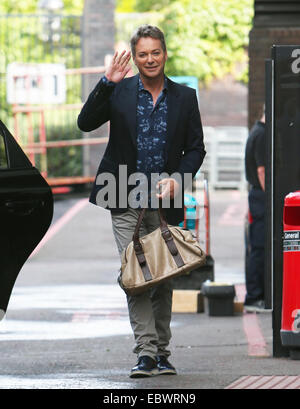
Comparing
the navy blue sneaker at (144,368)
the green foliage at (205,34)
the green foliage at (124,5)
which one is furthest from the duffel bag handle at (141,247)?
the green foliage at (124,5)

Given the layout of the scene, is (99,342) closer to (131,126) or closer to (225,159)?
(131,126)

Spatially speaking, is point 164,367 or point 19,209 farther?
point 164,367

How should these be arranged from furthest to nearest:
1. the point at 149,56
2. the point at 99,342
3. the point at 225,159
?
1. the point at 225,159
2. the point at 99,342
3. the point at 149,56

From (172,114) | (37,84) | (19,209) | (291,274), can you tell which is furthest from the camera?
(37,84)

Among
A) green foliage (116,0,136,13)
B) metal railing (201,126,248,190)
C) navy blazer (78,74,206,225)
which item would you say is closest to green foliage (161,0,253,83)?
metal railing (201,126,248,190)

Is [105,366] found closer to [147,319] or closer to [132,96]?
[147,319]

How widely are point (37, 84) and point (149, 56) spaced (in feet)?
52.9

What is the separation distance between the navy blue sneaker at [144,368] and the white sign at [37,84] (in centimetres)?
1588

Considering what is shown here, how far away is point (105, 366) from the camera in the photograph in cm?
796

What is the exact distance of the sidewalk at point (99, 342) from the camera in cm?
726

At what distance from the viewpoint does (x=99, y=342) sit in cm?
934

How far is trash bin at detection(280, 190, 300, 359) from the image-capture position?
7.66 m

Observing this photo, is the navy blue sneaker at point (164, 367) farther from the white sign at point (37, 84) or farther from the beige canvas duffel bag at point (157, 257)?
the white sign at point (37, 84)

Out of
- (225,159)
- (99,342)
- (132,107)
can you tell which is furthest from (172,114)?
(225,159)
